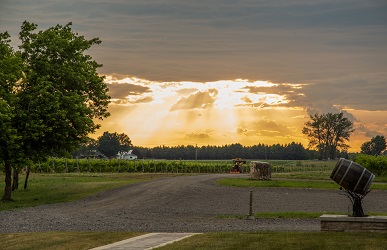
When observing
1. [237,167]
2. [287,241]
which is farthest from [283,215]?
[237,167]

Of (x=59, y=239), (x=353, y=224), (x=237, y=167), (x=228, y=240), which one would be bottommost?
(x=59, y=239)

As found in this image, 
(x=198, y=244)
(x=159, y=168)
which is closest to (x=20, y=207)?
(x=198, y=244)

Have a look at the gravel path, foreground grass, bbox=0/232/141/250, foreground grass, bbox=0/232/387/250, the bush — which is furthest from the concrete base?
the bush

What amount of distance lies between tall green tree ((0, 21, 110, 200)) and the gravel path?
4.89 m

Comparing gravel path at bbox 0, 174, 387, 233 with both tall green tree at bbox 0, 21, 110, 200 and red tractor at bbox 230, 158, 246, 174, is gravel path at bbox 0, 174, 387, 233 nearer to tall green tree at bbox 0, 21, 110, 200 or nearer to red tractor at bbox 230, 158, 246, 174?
tall green tree at bbox 0, 21, 110, 200

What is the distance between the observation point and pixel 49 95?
129 ft

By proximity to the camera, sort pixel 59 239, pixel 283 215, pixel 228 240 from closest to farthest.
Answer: pixel 228 240
pixel 59 239
pixel 283 215

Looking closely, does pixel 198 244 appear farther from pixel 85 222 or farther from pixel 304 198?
pixel 304 198

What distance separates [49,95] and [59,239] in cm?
2012

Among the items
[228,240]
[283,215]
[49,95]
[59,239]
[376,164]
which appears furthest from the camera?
[376,164]

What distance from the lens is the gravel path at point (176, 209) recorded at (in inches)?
984

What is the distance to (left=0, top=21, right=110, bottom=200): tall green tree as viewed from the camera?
39.1m

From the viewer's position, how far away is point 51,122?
133ft

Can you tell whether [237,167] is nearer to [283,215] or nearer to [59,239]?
[283,215]
